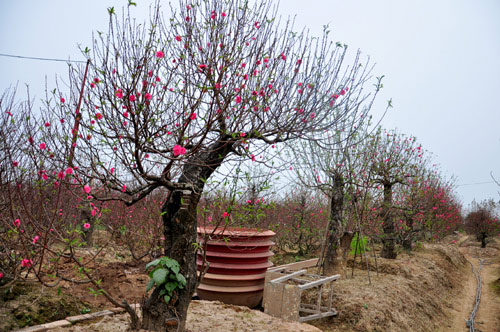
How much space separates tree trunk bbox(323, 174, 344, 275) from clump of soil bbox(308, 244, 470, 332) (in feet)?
1.28

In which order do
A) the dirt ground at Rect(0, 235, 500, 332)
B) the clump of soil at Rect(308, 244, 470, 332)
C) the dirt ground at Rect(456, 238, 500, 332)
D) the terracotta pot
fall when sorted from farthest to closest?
the dirt ground at Rect(456, 238, 500, 332), the clump of soil at Rect(308, 244, 470, 332), the terracotta pot, the dirt ground at Rect(0, 235, 500, 332)

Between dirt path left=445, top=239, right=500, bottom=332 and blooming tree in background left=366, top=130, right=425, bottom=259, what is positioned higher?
blooming tree in background left=366, top=130, right=425, bottom=259

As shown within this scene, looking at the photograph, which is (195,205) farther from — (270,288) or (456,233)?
(456,233)

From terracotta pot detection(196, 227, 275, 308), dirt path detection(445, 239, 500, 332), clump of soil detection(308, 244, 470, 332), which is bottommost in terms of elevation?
dirt path detection(445, 239, 500, 332)

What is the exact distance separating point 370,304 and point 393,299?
90cm

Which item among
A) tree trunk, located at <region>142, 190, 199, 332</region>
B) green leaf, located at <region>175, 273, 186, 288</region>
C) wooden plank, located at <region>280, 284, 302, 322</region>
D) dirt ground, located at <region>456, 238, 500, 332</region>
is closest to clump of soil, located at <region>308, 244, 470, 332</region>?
dirt ground, located at <region>456, 238, 500, 332</region>

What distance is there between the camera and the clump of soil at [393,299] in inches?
207

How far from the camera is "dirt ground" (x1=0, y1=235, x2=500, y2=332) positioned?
4051 millimetres

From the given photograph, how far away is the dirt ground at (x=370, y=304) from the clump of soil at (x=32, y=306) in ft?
0.31

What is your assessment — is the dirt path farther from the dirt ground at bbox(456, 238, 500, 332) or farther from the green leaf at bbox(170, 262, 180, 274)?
the green leaf at bbox(170, 262, 180, 274)

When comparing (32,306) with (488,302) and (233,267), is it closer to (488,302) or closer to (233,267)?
(233,267)

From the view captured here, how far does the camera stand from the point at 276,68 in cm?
385

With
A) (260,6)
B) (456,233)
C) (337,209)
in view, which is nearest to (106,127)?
(260,6)

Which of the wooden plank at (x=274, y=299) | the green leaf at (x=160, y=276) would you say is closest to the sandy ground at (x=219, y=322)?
the wooden plank at (x=274, y=299)
